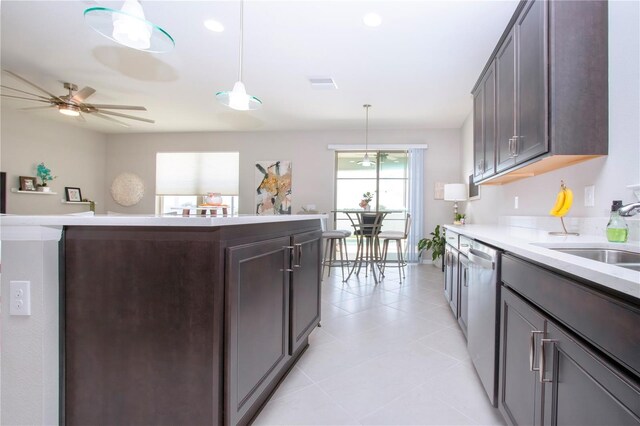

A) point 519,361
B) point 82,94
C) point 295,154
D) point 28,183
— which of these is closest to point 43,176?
point 28,183

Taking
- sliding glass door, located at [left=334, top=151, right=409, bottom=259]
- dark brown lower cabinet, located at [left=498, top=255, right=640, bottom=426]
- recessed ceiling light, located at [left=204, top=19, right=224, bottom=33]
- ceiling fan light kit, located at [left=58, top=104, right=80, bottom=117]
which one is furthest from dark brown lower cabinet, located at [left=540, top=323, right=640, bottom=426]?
sliding glass door, located at [left=334, top=151, right=409, bottom=259]

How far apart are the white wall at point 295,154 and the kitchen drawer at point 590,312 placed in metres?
5.31

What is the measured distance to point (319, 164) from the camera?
21.1 feet

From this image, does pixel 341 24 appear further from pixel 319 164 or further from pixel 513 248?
A: pixel 319 164

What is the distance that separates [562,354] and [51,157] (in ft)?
25.1

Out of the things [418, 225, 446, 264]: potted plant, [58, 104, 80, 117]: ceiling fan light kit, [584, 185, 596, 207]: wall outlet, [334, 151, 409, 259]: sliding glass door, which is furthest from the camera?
[334, 151, 409, 259]: sliding glass door

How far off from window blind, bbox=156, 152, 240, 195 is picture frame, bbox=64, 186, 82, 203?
1.44 meters

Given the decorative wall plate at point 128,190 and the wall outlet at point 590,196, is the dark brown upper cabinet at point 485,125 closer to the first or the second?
the wall outlet at point 590,196

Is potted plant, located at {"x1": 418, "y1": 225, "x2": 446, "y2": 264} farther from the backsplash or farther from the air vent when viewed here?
the air vent

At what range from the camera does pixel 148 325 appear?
1146mm

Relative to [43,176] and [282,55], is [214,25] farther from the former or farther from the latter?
[43,176]

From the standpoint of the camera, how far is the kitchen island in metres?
1.11

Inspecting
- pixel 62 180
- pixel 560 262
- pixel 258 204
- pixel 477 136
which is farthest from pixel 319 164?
pixel 560 262

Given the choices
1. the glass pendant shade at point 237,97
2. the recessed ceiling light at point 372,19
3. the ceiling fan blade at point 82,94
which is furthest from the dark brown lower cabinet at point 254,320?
the ceiling fan blade at point 82,94
